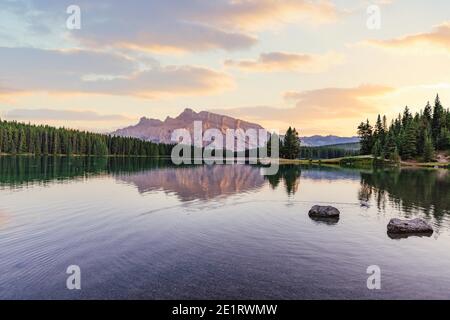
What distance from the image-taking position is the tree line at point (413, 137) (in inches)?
6649

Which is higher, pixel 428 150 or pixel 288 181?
pixel 428 150

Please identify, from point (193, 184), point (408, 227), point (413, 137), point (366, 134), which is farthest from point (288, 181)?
point (366, 134)

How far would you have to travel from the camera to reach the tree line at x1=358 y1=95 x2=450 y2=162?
6649 inches

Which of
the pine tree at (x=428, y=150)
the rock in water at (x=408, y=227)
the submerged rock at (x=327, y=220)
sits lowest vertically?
the submerged rock at (x=327, y=220)

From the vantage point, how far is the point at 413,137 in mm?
168625

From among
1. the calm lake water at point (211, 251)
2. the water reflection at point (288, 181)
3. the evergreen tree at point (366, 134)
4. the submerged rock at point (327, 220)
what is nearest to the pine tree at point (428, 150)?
the evergreen tree at point (366, 134)

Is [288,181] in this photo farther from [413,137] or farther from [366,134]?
[366,134]

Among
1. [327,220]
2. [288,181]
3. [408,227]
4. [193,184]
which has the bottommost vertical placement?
[327,220]

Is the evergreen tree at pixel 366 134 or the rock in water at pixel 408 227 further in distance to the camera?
the evergreen tree at pixel 366 134

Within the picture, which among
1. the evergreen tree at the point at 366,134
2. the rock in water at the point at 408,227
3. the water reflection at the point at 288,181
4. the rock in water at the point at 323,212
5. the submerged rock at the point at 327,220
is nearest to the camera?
the rock in water at the point at 408,227

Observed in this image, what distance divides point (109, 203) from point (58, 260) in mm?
24383

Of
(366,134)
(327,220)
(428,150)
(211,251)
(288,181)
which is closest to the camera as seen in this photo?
(211,251)

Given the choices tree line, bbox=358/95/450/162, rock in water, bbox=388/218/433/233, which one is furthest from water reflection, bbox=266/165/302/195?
tree line, bbox=358/95/450/162

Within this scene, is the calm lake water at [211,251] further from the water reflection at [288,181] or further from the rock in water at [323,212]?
the water reflection at [288,181]
